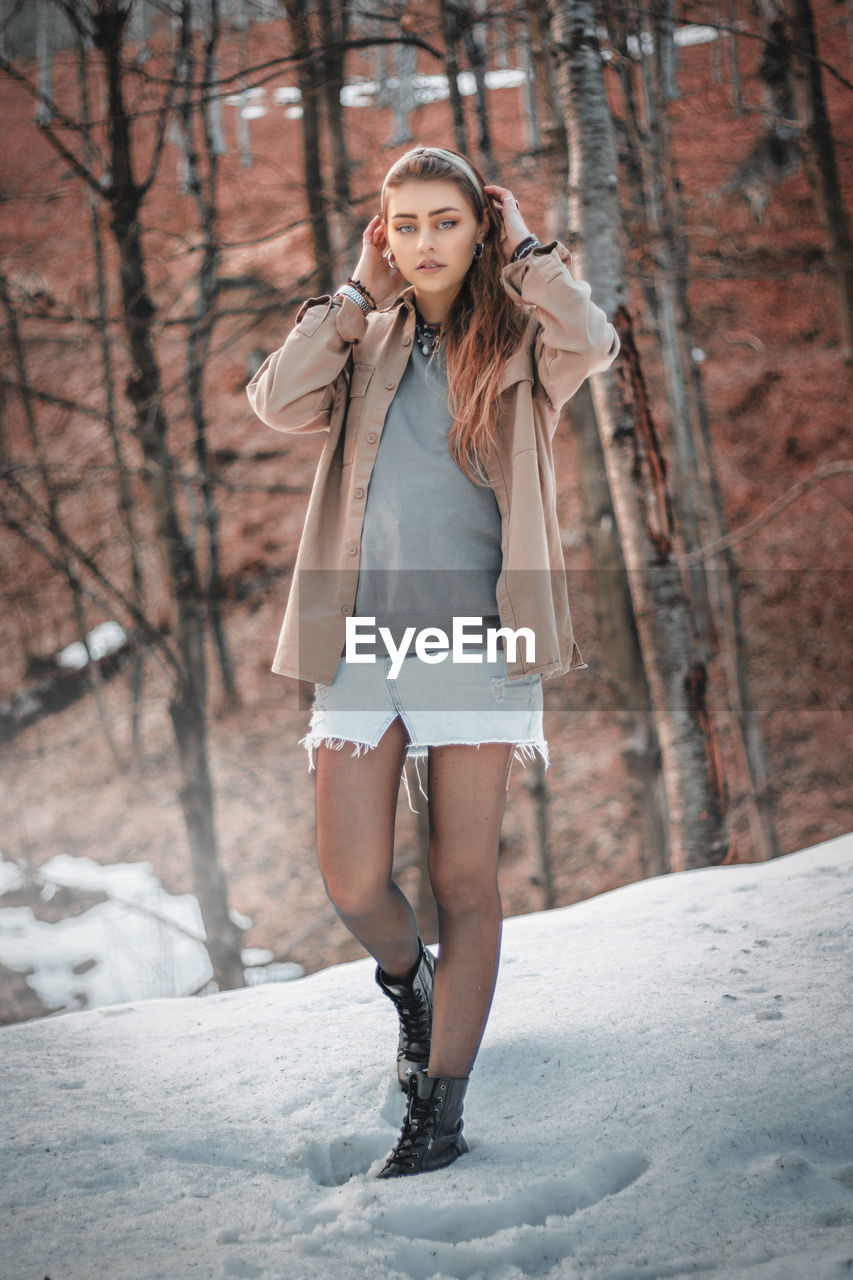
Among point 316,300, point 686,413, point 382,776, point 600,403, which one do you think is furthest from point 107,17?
point 382,776

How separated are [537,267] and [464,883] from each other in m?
1.30

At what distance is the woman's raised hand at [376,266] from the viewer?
218 cm

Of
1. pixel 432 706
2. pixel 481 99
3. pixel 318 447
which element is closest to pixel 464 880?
pixel 432 706

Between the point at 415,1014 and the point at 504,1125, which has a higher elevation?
the point at 415,1014

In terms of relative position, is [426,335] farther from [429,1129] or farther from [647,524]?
[647,524]

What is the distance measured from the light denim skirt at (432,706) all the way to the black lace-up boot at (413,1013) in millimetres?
566

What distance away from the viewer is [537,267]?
1.97 m

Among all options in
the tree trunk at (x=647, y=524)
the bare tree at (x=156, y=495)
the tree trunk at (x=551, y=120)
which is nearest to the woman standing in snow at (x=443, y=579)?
the tree trunk at (x=647, y=524)

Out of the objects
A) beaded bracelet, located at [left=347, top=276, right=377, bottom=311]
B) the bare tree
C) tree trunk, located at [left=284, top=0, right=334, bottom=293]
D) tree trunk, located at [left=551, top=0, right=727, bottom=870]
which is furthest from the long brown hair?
the bare tree

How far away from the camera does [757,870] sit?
3.47m

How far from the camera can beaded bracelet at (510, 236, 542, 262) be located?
204cm

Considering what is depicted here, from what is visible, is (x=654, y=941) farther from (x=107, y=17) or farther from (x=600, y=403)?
(x=107, y=17)

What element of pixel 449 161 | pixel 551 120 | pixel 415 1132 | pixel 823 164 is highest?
pixel 551 120

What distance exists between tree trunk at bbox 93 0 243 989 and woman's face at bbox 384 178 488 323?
477cm
